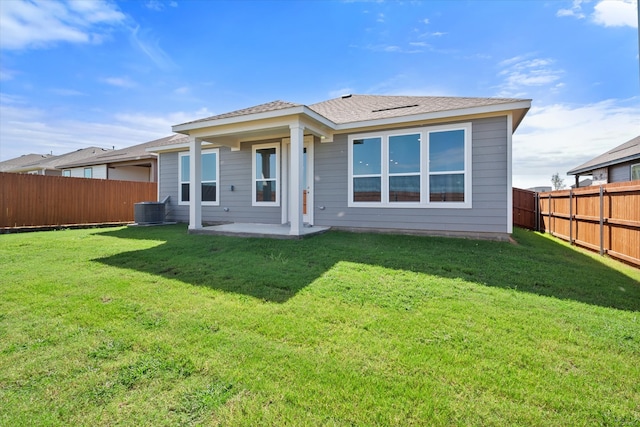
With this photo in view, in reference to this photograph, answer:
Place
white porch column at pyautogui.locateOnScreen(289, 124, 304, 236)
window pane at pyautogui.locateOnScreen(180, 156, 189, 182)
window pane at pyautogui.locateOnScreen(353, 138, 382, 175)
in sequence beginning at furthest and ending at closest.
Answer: window pane at pyautogui.locateOnScreen(180, 156, 189, 182), window pane at pyautogui.locateOnScreen(353, 138, 382, 175), white porch column at pyautogui.locateOnScreen(289, 124, 304, 236)

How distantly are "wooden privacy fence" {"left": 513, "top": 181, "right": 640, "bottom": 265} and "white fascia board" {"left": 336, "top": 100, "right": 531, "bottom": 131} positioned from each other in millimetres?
2439

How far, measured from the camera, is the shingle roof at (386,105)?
6808mm

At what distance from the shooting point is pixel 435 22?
8.71 metres

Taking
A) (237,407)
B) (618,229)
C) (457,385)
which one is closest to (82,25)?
(237,407)

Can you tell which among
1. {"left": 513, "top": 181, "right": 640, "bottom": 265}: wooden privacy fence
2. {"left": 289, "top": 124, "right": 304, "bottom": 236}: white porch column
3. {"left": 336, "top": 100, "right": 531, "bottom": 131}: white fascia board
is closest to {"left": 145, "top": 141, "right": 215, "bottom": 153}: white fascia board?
{"left": 289, "top": 124, "right": 304, "bottom": 236}: white porch column

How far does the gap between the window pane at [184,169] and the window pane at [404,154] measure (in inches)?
281

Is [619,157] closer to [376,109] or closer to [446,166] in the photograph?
[446,166]

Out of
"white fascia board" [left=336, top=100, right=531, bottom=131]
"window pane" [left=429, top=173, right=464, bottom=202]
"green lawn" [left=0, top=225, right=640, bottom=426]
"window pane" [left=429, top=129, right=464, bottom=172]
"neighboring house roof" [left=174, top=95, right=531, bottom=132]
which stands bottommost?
"green lawn" [left=0, top=225, right=640, bottom=426]

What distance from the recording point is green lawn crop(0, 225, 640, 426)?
1.61 m

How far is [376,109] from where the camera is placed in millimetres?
8469

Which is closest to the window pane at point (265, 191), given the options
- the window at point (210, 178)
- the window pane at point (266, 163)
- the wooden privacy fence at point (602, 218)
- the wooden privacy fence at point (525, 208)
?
the window pane at point (266, 163)

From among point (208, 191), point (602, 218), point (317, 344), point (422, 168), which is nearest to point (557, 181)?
point (602, 218)

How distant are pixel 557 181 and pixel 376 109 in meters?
39.0

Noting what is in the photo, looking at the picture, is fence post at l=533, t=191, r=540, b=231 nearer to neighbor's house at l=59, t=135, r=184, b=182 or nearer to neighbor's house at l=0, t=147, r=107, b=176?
neighbor's house at l=59, t=135, r=184, b=182
